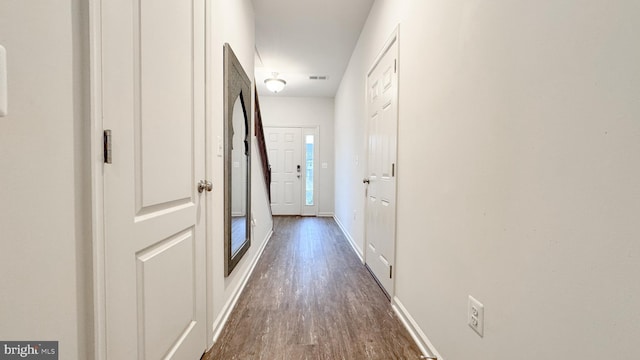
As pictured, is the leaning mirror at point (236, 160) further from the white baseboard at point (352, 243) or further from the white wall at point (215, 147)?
the white baseboard at point (352, 243)

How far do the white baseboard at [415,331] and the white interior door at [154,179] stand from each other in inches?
45.9

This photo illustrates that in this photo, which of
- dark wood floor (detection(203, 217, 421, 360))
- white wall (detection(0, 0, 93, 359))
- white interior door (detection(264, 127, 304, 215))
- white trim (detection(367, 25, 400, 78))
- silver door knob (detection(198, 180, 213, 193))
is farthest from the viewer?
white interior door (detection(264, 127, 304, 215))

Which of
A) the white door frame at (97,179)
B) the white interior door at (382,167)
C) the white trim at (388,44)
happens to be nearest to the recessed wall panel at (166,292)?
the white door frame at (97,179)

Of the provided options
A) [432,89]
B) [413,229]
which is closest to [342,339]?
[413,229]

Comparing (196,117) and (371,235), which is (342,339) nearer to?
(371,235)

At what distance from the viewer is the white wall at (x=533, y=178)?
0.60 metres

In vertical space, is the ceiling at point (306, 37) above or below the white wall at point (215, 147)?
above

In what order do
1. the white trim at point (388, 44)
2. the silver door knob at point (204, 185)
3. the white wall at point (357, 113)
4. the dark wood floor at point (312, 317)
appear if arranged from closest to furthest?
the silver door knob at point (204, 185) < the dark wood floor at point (312, 317) < the white trim at point (388, 44) < the white wall at point (357, 113)

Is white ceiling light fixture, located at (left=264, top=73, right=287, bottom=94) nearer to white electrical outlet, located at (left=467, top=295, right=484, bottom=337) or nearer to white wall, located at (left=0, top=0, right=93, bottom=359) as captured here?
white wall, located at (left=0, top=0, right=93, bottom=359)

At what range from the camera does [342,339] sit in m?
1.62

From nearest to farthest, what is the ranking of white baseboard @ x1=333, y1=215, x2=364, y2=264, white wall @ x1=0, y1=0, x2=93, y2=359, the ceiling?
white wall @ x1=0, y1=0, x2=93, y2=359 → the ceiling → white baseboard @ x1=333, y1=215, x2=364, y2=264

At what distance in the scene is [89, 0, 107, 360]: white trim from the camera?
689 millimetres

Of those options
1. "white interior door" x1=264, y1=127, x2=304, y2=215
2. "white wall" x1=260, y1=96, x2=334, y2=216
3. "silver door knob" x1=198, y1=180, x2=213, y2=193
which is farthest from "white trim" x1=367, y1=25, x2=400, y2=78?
"white interior door" x1=264, y1=127, x2=304, y2=215

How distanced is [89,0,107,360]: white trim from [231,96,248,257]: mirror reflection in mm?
1268
